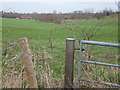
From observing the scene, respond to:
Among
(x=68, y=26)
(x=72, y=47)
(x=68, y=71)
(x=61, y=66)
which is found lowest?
(x=61, y=66)

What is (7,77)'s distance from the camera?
12.6 ft

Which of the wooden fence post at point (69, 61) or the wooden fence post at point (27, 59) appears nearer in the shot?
the wooden fence post at point (27, 59)

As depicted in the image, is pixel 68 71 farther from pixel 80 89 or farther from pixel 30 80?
pixel 30 80

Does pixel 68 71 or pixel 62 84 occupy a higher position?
pixel 68 71

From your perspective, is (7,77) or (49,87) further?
(7,77)

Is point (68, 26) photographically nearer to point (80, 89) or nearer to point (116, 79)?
point (116, 79)

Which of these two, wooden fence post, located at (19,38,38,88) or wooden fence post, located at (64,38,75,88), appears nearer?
wooden fence post, located at (19,38,38,88)

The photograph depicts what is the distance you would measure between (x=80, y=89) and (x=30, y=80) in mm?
944

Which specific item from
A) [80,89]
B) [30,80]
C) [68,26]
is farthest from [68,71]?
[68,26]

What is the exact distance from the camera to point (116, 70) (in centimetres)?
438

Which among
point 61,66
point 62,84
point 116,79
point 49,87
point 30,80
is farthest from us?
point 61,66

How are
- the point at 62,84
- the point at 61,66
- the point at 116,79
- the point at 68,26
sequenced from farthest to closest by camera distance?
the point at 61,66, the point at 68,26, the point at 116,79, the point at 62,84

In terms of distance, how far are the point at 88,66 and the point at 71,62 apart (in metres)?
1.20

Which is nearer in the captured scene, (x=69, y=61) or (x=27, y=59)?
(x=27, y=59)
